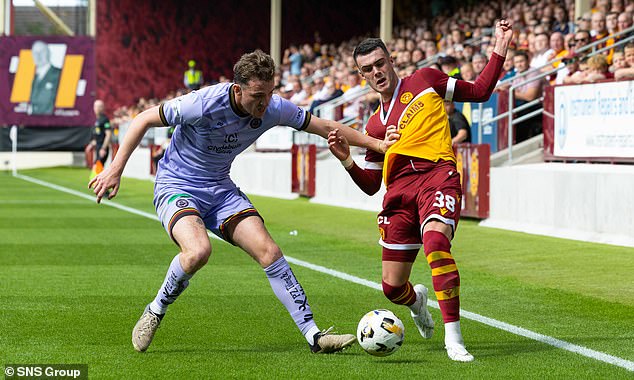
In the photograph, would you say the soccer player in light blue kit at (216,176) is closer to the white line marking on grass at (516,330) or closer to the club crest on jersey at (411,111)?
the club crest on jersey at (411,111)

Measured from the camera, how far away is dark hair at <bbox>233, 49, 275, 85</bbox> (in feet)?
23.3

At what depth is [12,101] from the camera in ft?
164

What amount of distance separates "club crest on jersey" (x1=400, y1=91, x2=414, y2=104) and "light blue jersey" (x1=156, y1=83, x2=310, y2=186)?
25.2 inches

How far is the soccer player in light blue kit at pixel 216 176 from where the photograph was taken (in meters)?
7.30

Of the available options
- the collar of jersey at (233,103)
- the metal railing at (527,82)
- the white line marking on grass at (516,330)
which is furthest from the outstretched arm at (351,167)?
the metal railing at (527,82)

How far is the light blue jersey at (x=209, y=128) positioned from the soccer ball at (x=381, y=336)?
1.46m

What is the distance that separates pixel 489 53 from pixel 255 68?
53.1ft

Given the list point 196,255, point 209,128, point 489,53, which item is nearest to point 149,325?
point 196,255

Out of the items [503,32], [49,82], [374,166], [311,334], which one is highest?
[49,82]

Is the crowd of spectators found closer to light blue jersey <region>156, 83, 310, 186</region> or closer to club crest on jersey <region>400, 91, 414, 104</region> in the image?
club crest on jersey <region>400, 91, 414, 104</region>

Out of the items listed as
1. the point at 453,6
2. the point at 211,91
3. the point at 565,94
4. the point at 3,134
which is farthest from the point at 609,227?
the point at 3,134

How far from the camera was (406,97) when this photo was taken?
303 inches

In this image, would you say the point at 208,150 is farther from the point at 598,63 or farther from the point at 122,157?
the point at 598,63

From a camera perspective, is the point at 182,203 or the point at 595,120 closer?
the point at 182,203
